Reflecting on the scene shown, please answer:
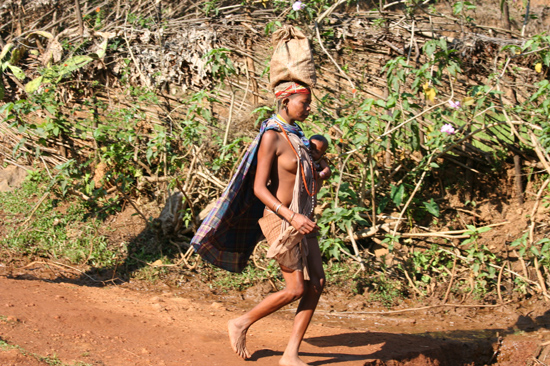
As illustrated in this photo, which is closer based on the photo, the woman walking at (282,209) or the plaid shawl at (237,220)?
the woman walking at (282,209)

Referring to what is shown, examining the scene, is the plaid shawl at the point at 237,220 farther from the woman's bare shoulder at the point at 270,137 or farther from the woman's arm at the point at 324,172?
the woman's arm at the point at 324,172

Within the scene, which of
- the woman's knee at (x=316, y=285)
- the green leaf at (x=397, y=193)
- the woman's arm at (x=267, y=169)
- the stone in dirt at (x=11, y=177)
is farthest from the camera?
the stone in dirt at (x=11, y=177)

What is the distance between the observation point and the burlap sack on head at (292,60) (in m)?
2.87

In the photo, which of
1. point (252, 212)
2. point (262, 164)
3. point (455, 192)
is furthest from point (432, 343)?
point (455, 192)

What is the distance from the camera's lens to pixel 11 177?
6422 millimetres

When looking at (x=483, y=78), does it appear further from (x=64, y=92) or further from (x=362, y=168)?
(x=64, y=92)

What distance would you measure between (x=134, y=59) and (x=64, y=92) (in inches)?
42.3

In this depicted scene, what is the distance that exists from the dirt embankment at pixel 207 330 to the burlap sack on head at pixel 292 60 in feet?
5.40

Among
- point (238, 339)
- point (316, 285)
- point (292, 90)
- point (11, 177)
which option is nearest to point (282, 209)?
point (316, 285)

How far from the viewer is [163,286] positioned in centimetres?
500

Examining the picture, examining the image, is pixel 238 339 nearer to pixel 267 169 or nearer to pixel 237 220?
pixel 237 220

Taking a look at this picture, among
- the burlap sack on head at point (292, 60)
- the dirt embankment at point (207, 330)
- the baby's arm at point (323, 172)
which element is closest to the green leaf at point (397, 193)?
the dirt embankment at point (207, 330)

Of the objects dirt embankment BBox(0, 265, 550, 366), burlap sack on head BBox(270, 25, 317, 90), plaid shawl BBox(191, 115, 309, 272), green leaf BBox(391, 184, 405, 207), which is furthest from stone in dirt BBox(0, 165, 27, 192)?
burlap sack on head BBox(270, 25, 317, 90)

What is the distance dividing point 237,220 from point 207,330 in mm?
923
